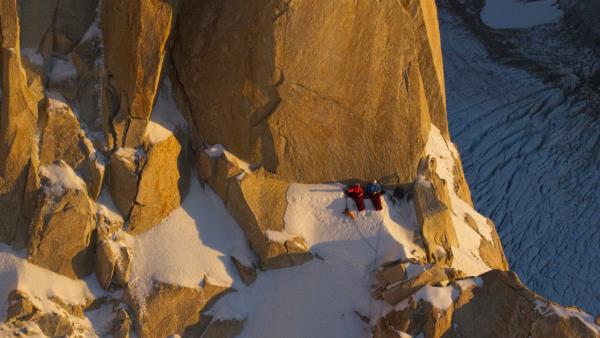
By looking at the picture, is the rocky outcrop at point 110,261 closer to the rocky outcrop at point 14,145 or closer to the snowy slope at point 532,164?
the rocky outcrop at point 14,145

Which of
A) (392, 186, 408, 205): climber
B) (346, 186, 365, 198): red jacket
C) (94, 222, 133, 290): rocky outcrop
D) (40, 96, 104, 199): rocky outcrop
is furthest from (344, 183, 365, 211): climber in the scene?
(40, 96, 104, 199): rocky outcrop

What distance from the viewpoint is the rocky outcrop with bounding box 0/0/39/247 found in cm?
1303

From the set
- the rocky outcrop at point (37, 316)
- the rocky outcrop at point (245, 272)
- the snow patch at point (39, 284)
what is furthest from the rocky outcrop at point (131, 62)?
the rocky outcrop at point (37, 316)

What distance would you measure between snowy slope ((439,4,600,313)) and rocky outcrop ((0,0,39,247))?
12.5 metres

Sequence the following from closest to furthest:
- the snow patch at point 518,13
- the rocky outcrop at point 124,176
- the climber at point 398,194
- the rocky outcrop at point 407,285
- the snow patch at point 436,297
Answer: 1. the snow patch at point 436,297
2. the rocky outcrop at point 407,285
3. the rocky outcrop at point 124,176
4. the climber at point 398,194
5. the snow patch at point 518,13

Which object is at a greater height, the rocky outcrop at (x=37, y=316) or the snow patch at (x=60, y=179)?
the snow patch at (x=60, y=179)

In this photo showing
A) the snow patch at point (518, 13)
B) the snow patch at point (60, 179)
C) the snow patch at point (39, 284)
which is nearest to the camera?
the snow patch at point (39, 284)

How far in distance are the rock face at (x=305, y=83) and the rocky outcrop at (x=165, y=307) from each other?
2387 mm

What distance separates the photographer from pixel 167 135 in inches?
552

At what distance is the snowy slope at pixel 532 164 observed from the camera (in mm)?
21953

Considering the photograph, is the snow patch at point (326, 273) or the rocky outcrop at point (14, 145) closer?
the rocky outcrop at point (14, 145)

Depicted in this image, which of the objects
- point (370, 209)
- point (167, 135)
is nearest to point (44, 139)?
point (167, 135)

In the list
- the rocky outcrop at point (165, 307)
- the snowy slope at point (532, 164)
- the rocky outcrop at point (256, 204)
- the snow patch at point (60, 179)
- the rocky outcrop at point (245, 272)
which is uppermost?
the snow patch at point (60, 179)

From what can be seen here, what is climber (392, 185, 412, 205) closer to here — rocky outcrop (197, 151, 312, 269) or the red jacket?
the red jacket
